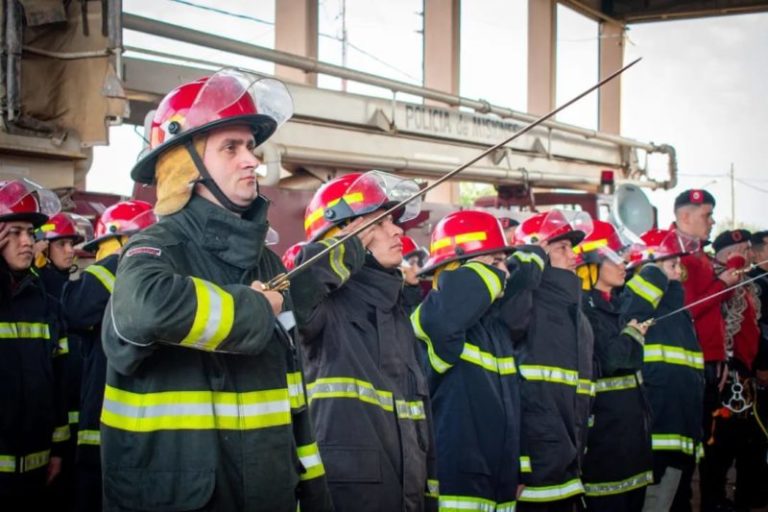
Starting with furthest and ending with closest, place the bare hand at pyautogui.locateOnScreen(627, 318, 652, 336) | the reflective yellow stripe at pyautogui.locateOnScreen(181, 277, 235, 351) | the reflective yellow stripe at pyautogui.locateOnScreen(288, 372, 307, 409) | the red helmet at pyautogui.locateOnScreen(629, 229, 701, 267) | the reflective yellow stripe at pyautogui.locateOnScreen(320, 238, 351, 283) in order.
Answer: the red helmet at pyautogui.locateOnScreen(629, 229, 701, 267) → the bare hand at pyautogui.locateOnScreen(627, 318, 652, 336) → the reflective yellow stripe at pyautogui.locateOnScreen(320, 238, 351, 283) → the reflective yellow stripe at pyautogui.locateOnScreen(288, 372, 307, 409) → the reflective yellow stripe at pyautogui.locateOnScreen(181, 277, 235, 351)

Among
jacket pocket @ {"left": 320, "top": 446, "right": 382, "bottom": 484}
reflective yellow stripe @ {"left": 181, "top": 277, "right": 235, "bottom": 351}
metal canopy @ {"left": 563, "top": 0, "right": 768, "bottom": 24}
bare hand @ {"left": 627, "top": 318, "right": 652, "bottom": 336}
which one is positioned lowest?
jacket pocket @ {"left": 320, "top": 446, "right": 382, "bottom": 484}

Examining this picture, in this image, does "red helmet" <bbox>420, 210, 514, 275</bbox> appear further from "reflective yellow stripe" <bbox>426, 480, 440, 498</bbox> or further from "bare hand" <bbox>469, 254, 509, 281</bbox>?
"reflective yellow stripe" <bbox>426, 480, 440, 498</bbox>

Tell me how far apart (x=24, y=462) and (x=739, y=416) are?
5.47 m

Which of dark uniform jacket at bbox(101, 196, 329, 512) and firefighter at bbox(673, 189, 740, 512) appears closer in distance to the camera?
dark uniform jacket at bbox(101, 196, 329, 512)

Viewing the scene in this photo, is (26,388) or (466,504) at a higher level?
(26,388)

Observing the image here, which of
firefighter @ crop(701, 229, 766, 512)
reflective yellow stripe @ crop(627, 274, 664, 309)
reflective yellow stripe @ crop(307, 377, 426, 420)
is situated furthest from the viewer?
firefighter @ crop(701, 229, 766, 512)

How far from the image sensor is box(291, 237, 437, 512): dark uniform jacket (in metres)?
3.26

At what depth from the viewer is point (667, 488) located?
19.5ft

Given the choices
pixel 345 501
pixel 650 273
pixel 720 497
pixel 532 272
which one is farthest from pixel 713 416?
pixel 345 501

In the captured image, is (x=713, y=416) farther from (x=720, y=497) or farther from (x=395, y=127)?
(x=395, y=127)

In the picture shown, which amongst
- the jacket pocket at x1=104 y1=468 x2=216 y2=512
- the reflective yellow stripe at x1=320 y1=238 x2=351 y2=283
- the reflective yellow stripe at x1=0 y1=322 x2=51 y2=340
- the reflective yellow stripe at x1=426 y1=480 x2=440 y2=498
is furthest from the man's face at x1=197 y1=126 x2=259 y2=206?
the reflective yellow stripe at x1=0 y1=322 x2=51 y2=340

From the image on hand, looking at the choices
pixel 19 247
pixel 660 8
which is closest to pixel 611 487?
pixel 19 247

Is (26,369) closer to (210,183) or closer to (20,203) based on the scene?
(20,203)

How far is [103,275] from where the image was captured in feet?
14.6
